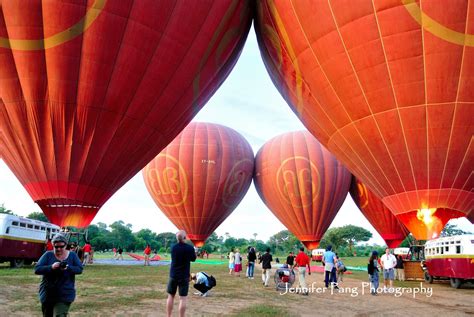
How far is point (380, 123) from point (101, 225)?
133539 mm

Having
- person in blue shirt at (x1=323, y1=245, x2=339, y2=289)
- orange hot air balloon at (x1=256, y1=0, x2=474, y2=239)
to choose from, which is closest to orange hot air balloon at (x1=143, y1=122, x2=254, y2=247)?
→ orange hot air balloon at (x1=256, y1=0, x2=474, y2=239)

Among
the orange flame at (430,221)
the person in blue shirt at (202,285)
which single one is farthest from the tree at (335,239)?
the person in blue shirt at (202,285)

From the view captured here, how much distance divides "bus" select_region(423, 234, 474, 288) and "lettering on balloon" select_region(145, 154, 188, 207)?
18213mm

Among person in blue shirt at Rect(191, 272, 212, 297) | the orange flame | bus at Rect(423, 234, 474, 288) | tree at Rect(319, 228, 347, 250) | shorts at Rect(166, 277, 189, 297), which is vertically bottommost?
person in blue shirt at Rect(191, 272, 212, 297)

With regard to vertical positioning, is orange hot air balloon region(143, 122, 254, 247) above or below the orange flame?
above

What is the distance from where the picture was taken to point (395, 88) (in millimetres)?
13602

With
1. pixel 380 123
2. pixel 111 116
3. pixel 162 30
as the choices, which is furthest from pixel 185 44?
pixel 380 123

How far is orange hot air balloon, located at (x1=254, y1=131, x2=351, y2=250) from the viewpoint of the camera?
29.4m

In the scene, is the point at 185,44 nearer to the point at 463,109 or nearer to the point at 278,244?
the point at 463,109

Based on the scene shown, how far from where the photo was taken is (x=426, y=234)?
604 inches

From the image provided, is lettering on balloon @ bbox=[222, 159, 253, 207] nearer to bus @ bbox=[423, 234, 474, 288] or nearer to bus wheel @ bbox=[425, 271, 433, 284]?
bus wheel @ bbox=[425, 271, 433, 284]

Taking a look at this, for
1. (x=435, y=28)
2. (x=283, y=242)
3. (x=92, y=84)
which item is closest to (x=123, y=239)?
(x=283, y=242)

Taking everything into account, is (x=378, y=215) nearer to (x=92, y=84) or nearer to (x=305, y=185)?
(x=305, y=185)

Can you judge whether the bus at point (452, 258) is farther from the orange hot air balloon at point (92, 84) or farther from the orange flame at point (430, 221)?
the orange hot air balloon at point (92, 84)
